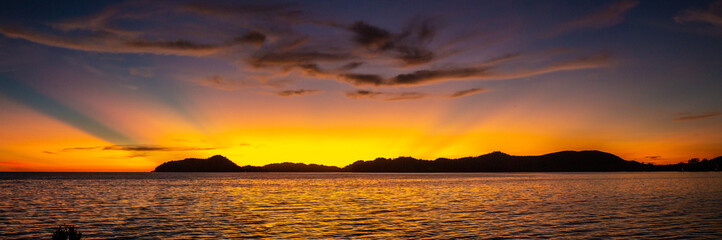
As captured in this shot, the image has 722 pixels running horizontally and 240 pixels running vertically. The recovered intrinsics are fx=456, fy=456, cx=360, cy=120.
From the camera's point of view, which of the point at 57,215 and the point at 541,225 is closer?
the point at 541,225

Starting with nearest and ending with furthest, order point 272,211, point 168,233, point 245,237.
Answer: point 245,237 < point 168,233 < point 272,211

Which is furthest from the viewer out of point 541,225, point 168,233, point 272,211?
point 272,211

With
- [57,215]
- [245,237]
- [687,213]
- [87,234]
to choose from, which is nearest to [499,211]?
[687,213]

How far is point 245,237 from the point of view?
34.3 m

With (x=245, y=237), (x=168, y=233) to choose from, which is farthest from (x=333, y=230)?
(x=168, y=233)

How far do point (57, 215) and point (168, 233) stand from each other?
22.8 metres

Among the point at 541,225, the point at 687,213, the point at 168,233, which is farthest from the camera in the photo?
the point at 687,213

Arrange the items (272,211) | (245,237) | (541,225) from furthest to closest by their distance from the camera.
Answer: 1. (272,211)
2. (541,225)
3. (245,237)

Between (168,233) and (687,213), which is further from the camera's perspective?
(687,213)

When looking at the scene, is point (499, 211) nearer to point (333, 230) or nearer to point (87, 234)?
point (333, 230)

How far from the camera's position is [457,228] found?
38344 mm

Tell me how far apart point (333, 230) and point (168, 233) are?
521 inches

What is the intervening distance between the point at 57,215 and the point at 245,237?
29.7m

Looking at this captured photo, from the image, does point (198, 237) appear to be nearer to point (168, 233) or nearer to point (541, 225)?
point (168, 233)
